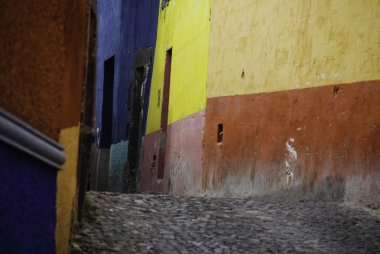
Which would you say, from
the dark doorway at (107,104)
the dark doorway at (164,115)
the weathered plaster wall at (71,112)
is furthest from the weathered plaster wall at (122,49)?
the weathered plaster wall at (71,112)

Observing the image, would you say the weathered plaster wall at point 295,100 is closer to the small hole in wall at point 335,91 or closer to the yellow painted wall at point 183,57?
the small hole in wall at point 335,91

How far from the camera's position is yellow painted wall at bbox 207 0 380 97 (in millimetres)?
7180

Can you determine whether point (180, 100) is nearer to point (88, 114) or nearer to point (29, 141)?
point (88, 114)

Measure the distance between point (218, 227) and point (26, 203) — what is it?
2.47m

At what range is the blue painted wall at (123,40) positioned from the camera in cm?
1384

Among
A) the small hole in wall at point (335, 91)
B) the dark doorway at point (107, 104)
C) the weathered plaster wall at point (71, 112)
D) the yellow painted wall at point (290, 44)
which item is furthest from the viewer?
the dark doorway at point (107, 104)

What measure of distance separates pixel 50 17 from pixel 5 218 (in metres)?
1.17

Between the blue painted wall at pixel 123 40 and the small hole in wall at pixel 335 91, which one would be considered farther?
the blue painted wall at pixel 123 40

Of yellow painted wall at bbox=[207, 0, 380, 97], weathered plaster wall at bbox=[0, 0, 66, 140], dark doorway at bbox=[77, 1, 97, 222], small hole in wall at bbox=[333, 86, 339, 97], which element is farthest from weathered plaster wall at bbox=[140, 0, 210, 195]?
weathered plaster wall at bbox=[0, 0, 66, 140]

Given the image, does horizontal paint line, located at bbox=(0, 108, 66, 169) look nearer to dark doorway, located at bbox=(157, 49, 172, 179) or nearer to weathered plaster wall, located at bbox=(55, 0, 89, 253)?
weathered plaster wall, located at bbox=(55, 0, 89, 253)

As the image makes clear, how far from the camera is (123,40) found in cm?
1577

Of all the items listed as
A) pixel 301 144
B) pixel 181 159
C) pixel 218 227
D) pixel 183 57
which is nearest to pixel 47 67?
pixel 218 227

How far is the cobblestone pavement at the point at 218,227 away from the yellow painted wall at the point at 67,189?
343 mm

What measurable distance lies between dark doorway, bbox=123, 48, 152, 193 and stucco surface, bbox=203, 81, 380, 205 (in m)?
4.37
